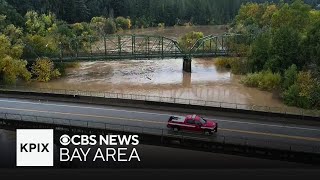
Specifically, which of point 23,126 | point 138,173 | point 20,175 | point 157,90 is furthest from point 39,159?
point 157,90

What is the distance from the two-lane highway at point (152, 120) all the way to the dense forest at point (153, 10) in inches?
3193

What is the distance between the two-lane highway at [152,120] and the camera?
27.6m

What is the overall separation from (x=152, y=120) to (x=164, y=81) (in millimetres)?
28933

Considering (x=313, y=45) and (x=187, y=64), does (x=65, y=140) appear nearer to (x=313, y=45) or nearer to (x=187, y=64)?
(x=313, y=45)

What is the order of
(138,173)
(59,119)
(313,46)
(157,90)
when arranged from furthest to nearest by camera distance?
(157,90), (313,46), (59,119), (138,173)

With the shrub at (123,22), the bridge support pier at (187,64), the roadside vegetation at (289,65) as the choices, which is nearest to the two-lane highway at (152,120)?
the roadside vegetation at (289,65)

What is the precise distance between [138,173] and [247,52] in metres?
40.0

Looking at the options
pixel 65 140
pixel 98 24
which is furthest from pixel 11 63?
pixel 98 24

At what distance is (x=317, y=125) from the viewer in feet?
98.7

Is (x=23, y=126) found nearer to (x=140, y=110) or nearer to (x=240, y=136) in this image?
(x=140, y=110)

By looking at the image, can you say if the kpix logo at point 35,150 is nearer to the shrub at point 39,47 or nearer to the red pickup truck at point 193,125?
the red pickup truck at point 193,125

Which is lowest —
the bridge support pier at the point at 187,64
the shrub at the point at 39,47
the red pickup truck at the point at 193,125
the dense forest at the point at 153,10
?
the red pickup truck at the point at 193,125

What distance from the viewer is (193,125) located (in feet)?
90.5

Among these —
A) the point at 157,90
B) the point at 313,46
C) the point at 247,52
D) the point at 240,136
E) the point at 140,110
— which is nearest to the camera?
the point at 240,136
